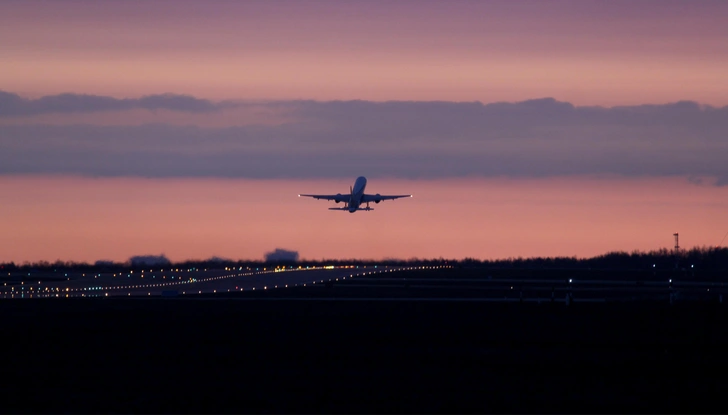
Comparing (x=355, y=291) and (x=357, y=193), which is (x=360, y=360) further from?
(x=357, y=193)

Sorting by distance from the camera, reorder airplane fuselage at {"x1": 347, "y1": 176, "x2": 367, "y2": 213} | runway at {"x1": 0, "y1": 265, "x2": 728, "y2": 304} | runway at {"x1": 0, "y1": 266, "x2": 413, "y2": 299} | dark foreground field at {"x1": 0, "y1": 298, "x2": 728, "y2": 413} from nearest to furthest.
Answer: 1. dark foreground field at {"x1": 0, "y1": 298, "x2": 728, "y2": 413}
2. runway at {"x1": 0, "y1": 265, "x2": 728, "y2": 304}
3. runway at {"x1": 0, "y1": 266, "x2": 413, "y2": 299}
4. airplane fuselage at {"x1": 347, "y1": 176, "x2": 367, "y2": 213}

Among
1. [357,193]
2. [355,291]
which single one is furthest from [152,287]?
[357,193]

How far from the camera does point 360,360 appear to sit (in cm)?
3366

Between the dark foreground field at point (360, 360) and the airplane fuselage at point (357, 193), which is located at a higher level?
the airplane fuselage at point (357, 193)

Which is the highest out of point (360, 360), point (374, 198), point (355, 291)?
point (374, 198)

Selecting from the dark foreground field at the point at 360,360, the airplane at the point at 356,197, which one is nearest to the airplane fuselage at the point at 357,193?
the airplane at the point at 356,197

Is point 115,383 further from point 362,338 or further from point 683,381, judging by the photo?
point 683,381

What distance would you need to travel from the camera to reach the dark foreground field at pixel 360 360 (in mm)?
25484

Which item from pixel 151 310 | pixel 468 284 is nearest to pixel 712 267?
pixel 468 284

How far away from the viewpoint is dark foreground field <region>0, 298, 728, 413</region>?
83.6 feet

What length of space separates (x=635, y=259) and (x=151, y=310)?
126032 mm

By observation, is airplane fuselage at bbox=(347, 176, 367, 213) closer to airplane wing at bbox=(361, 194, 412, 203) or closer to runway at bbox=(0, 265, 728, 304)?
airplane wing at bbox=(361, 194, 412, 203)

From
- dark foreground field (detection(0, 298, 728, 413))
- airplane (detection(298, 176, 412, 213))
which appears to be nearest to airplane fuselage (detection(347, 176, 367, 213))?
airplane (detection(298, 176, 412, 213))

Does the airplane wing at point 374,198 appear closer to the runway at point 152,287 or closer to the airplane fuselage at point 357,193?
the airplane fuselage at point 357,193
